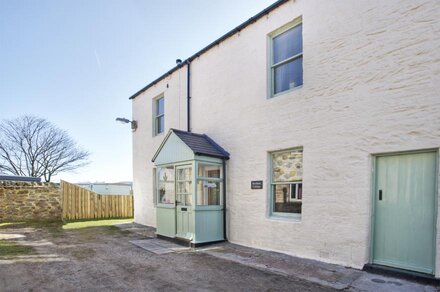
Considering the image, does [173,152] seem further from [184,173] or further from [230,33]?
[230,33]

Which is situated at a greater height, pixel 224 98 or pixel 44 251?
pixel 224 98

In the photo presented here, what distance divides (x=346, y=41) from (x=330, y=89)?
1.03 metres

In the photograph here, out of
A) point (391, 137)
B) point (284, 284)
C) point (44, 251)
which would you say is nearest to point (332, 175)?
point (391, 137)

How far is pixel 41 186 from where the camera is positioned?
14.0 metres

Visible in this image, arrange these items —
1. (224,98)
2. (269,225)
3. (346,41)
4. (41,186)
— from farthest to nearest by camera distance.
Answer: (41,186), (224,98), (269,225), (346,41)

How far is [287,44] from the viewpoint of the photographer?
7.21 metres

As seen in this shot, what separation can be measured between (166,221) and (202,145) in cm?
279

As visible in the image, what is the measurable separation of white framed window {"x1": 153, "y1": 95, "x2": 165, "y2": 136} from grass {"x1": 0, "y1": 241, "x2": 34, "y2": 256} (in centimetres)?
640

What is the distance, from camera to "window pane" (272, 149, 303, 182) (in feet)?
22.1

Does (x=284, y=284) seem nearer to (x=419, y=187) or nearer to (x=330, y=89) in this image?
(x=419, y=187)

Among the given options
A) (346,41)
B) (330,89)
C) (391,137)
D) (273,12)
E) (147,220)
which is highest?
(273,12)

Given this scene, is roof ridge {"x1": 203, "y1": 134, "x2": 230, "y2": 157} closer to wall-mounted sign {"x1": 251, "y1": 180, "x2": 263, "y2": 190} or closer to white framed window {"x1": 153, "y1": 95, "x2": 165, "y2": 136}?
wall-mounted sign {"x1": 251, "y1": 180, "x2": 263, "y2": 190}

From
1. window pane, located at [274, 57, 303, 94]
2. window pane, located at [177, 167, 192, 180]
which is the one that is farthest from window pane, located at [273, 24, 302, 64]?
window pane, located at [177, 167, 192, 180]

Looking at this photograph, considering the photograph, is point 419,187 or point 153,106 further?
point 153,106
